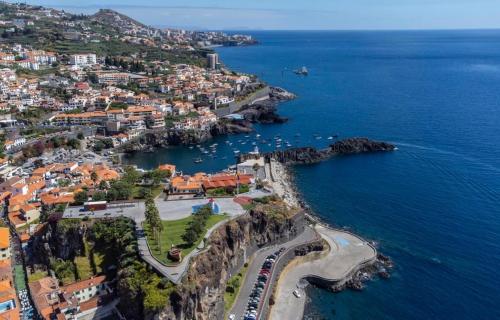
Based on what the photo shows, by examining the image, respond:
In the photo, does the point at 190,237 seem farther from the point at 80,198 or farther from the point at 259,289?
the point at 80,198

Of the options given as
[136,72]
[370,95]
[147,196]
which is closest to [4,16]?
[136,72]

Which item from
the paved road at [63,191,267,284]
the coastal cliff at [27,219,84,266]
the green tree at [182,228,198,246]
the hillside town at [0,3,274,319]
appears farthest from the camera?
the coastal cliff at [27,219,84,266]

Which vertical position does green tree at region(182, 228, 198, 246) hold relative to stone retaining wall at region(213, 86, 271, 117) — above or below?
above

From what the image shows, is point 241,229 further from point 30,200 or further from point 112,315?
point 30,200

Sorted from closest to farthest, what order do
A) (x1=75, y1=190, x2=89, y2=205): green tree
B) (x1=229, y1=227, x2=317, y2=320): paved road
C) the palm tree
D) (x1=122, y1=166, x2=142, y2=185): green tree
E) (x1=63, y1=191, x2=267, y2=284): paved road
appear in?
(x1=229, y1=227, x2=317, y2=320): paved road < (x1=63, y1=191, x2=267, y2=284): paved road < (x1=75, y1=190, x2=89, y2=205): green tree < (x1=122, y1=166, x2=142, y2=185): green tree < the palm tree

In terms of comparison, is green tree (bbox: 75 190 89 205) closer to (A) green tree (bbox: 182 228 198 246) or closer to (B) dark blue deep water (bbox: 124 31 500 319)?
(A) green tree (bbox: 182 228 198 246)

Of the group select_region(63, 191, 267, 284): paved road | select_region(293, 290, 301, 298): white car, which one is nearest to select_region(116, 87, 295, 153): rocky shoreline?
select_region(63, 191, 267, 284): paved road
